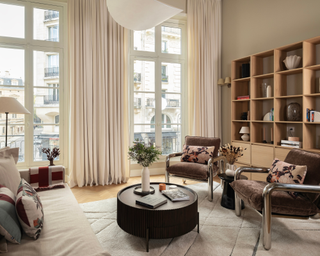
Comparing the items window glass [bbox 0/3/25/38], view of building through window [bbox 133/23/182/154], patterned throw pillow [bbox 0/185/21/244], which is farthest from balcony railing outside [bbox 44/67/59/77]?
patterned throw pillow [bbox 0/185/21/244]

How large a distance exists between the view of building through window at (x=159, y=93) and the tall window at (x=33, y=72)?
1.37 meters

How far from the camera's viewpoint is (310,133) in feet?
10.6

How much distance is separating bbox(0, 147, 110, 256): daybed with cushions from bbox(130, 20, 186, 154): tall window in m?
2.80

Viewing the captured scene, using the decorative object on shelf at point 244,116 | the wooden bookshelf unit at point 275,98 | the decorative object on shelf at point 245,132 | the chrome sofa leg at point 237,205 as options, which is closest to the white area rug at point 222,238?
the chrome sofa leg at point 237,205

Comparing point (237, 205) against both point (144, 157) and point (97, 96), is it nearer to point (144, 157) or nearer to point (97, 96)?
point (144, 157)

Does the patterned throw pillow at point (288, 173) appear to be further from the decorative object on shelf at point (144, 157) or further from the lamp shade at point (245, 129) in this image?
the lamp shade at point (245, 129)

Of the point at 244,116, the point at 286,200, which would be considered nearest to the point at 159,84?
the point at 244,116

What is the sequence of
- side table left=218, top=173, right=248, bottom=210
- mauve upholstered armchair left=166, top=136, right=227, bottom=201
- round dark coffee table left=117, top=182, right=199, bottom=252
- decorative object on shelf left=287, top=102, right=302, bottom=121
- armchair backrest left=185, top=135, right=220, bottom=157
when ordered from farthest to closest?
armchair backrest left=185, top=135, right=220, bottom=157 → decorative object on shelf left=287, top=102, right=302, bottom=121 → mauve upholstered armchair left=166, top=136, right=227, bottom=201 → side table left=218, top=173, right=248, bottom=210 → round dark coffee table left=117, top=182, right=199, bottom=252

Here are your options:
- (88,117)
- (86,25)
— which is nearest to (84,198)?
(88,117)

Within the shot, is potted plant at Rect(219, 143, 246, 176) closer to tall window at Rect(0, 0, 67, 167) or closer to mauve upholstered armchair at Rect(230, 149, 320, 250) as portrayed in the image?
mauve upholstered armchair at Rect(230, 149, 320, 250)

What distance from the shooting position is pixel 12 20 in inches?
149

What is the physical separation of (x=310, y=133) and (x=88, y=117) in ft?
11.0

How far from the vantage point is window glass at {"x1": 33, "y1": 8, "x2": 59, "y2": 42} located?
393 cm

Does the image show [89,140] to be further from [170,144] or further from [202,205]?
[202,205]
